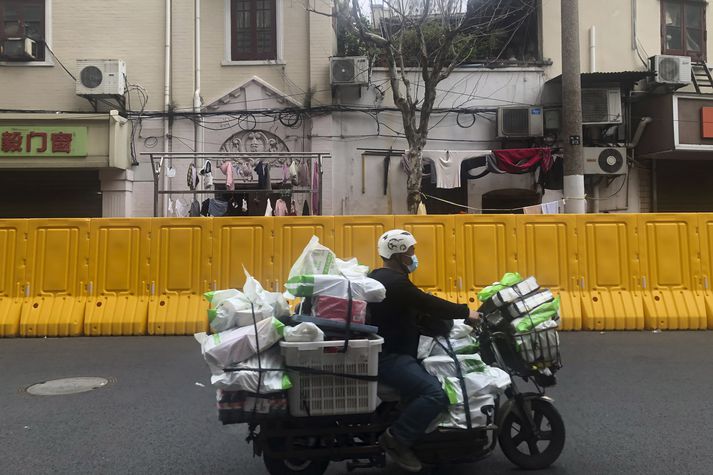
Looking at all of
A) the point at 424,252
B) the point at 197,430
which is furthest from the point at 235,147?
the point at 197,430

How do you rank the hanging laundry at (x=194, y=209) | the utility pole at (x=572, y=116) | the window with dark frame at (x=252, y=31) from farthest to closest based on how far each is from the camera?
the window with dark frame at (x=252, y=31) → the hanging laundry at (x=194, y=209) → the utility pole at (x=572, y=116)

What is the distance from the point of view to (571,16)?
11.0 m

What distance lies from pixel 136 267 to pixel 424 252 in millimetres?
4646

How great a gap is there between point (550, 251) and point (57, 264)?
311 inches

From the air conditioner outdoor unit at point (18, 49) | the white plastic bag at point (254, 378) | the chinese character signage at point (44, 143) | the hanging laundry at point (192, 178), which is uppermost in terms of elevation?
the air conditioner outdoor unit at point (18, 49)

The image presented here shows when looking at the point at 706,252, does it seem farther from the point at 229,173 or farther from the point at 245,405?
the point at 229,173

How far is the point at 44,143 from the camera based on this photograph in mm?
14008

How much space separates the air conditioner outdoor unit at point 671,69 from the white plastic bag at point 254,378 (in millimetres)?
13917

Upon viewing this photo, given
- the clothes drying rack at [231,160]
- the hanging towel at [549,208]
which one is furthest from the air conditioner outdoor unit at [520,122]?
the clothes drying rack at [231,160]

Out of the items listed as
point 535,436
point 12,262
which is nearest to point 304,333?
point 535,436

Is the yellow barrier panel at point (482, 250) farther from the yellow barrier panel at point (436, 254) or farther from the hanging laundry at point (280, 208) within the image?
the hanging laundry at point (280, 208)

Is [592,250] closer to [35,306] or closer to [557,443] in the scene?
[557,443]

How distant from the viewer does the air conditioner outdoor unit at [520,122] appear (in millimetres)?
14633

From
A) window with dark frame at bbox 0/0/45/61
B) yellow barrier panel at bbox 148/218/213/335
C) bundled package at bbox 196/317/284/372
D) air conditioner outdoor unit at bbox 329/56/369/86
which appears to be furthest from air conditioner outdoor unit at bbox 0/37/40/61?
bundled package at bbox 196/317/284/372
